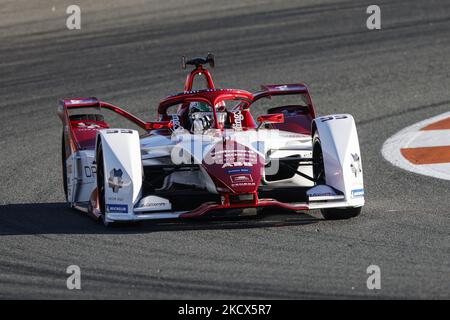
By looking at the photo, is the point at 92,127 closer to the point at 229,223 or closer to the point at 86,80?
the point at 229,223

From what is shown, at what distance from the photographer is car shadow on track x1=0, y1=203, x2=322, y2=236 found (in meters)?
9.52

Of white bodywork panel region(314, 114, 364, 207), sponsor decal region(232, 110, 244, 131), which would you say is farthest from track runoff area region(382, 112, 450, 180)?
sponsor decal region(232, 110, 244, 131)

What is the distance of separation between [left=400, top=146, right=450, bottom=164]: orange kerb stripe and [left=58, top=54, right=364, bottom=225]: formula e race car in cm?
181

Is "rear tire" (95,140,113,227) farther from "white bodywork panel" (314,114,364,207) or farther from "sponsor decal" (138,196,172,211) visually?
"white bodywork panel" (314,114,364,207)

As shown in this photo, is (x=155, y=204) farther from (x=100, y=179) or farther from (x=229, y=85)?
(x=229, y=85)

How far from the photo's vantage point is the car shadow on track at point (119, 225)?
952 cm

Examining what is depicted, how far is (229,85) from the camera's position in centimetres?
1669

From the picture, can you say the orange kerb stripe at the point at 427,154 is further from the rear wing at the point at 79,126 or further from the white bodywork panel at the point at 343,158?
the rear wing at the point at 79,126

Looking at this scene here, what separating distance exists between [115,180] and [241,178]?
3.41 ft

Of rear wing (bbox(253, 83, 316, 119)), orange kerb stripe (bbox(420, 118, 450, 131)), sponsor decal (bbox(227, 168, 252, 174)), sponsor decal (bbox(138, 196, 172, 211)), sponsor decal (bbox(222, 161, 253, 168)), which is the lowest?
sponsor decal (bbox(138, 196, 172, 211))

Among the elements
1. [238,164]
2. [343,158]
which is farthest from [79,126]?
[343,158]

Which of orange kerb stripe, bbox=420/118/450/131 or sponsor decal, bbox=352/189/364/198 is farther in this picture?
orange kerb stripe, bbox=420/118/450/131

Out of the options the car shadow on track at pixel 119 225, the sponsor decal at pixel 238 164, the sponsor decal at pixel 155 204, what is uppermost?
the sponsor decal at pixel 238 164

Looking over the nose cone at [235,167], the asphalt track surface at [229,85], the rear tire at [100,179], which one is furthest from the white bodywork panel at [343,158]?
the rear tire at [100,179]
